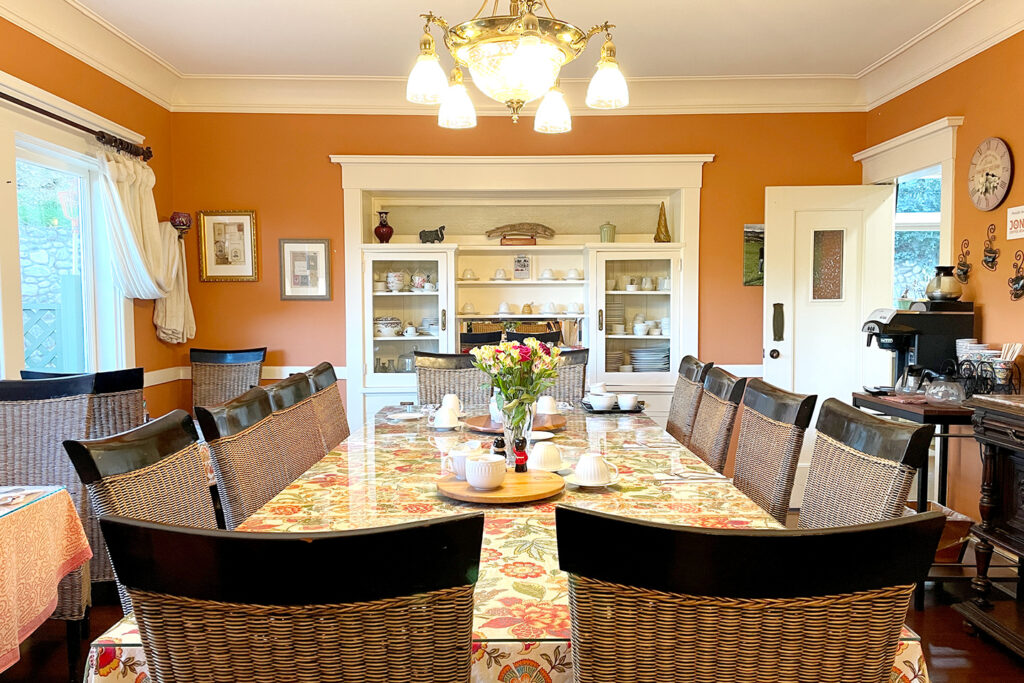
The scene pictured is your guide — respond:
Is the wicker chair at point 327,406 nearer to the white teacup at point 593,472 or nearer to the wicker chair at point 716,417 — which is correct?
the white teacup at point 593,472

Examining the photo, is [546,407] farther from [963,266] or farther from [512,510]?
[963,266]

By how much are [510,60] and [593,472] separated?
1.12 metres

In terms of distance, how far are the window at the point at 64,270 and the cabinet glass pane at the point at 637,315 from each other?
2796mm

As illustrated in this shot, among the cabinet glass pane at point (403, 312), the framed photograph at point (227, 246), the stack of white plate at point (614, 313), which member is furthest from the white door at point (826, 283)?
the framed photograph at point (227, 246)

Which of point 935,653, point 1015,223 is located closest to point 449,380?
point 935,653

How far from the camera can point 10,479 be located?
2203 millimetres

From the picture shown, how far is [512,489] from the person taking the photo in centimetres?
157

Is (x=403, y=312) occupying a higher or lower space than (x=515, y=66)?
lower

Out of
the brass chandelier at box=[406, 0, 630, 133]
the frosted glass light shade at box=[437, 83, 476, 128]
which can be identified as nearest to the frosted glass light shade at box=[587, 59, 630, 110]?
the brass chandelier at box=[406, 0, 630, 133]

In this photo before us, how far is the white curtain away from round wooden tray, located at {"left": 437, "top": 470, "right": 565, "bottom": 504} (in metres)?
2.65

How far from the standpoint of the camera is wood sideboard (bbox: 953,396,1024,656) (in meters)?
2.24

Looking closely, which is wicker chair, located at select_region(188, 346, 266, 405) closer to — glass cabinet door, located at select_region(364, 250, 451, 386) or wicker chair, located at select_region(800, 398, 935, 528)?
glass cabinet door, located at select_region(364, 250, 451, 386)

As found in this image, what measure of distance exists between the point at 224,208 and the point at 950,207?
4.04m

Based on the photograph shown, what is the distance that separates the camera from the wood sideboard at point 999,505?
2.24m
